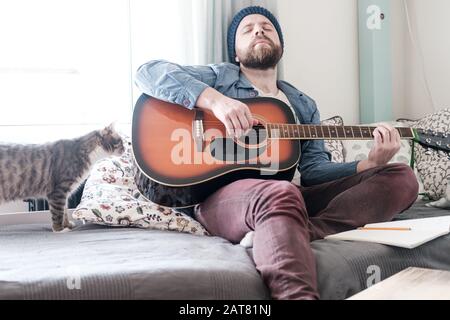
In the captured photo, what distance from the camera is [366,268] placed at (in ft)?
3.90

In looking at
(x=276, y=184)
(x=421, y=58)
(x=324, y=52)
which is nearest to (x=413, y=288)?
(x=276, y=184)

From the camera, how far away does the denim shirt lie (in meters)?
1.53

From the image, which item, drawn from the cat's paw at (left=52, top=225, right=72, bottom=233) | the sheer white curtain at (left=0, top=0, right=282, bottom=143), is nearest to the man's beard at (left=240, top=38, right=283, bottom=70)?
the sheer white curtain at (left=0, top=0, right=282, bottom=143)

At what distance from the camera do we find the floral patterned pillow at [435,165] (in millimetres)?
2016

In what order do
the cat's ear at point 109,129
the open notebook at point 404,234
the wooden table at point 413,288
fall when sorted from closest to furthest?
the wooden table at point 413,288, the open notebook at point 404,234, the cat's ear at point 109,129

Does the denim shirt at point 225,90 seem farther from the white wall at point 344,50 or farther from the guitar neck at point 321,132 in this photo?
the white wall at point 344,50

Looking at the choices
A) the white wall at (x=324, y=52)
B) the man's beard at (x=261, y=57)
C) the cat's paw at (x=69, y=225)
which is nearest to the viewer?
the cat's paw at (x=69, y=225)

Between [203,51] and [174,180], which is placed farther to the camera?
[203,51]

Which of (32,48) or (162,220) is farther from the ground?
(32,48)

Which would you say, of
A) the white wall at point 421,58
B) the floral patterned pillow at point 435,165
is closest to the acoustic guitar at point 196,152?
the floral patterned pillow at point 435,165

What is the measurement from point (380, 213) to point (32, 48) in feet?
4.84

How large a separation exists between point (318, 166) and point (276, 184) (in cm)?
60
